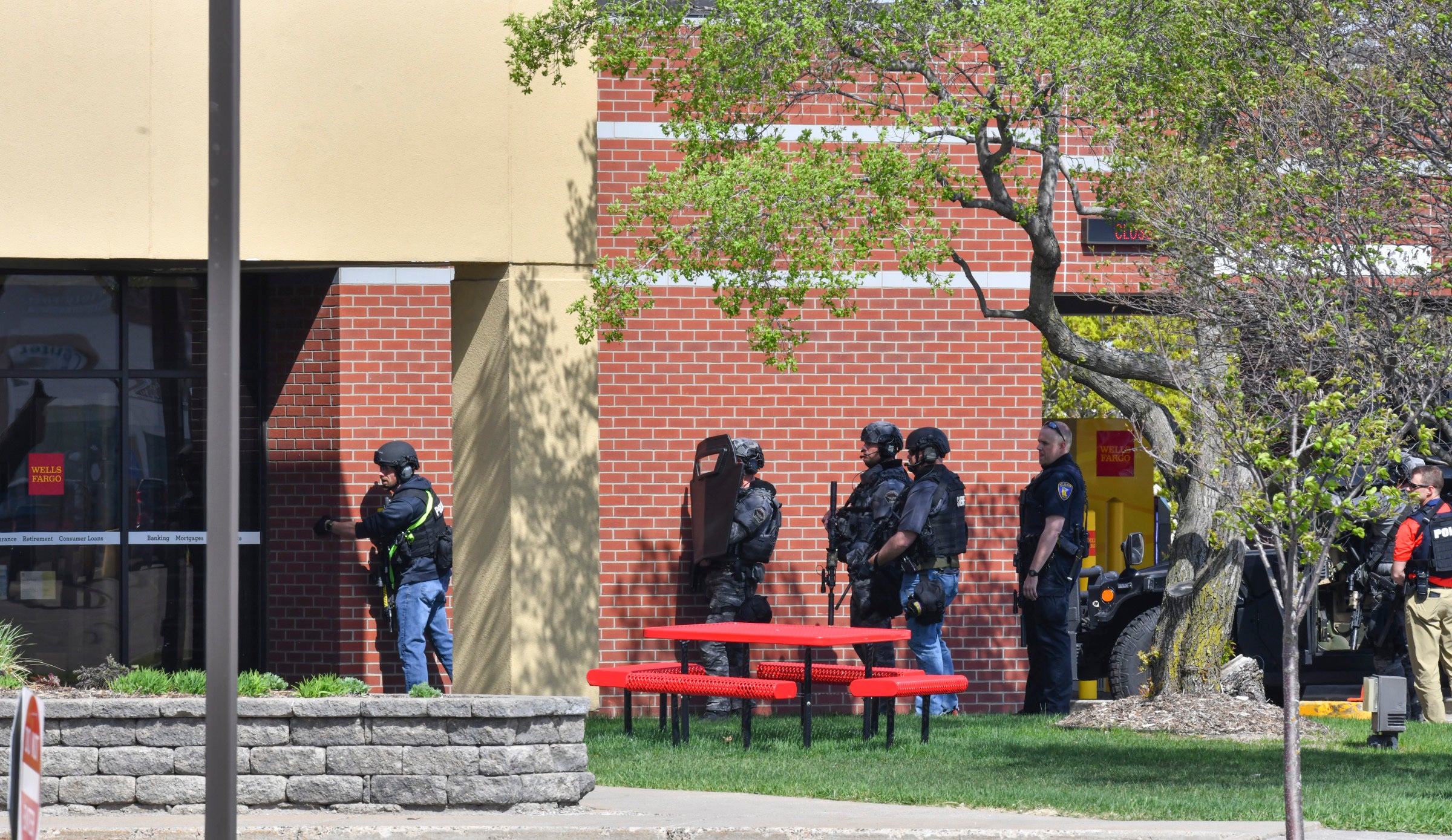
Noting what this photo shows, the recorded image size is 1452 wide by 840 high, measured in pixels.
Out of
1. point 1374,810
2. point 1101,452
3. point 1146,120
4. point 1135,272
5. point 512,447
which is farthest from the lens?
point 1101,452

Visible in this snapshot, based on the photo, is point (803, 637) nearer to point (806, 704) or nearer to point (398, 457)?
point (806, 704)

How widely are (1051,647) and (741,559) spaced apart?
90.5 inches

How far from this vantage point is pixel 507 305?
37.9 ft

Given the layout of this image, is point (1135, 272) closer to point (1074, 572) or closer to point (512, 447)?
point (1074, 572)

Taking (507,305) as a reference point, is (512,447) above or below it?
below

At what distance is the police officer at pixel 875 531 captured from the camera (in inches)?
470

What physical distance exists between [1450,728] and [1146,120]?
4.72 m

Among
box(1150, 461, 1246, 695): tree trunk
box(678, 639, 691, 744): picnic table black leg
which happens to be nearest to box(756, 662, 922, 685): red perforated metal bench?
box(678, 639, 691, 744): picnic table black leg

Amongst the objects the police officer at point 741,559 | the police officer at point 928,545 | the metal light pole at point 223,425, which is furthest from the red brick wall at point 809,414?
the metal light pole at point 223,425

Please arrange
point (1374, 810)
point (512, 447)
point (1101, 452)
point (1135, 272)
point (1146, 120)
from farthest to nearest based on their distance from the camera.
A: point (1101, 452)
point (1135, 272)
point (512, 447)
point (1146, 120)
point (1374, 810)

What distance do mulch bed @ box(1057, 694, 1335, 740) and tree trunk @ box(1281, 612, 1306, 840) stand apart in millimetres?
4241

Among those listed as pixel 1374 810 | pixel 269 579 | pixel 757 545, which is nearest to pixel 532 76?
pixel 757 545

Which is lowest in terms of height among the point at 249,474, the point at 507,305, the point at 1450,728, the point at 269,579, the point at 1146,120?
the point at 1450,728

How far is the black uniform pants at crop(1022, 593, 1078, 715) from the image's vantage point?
12.1 metres
